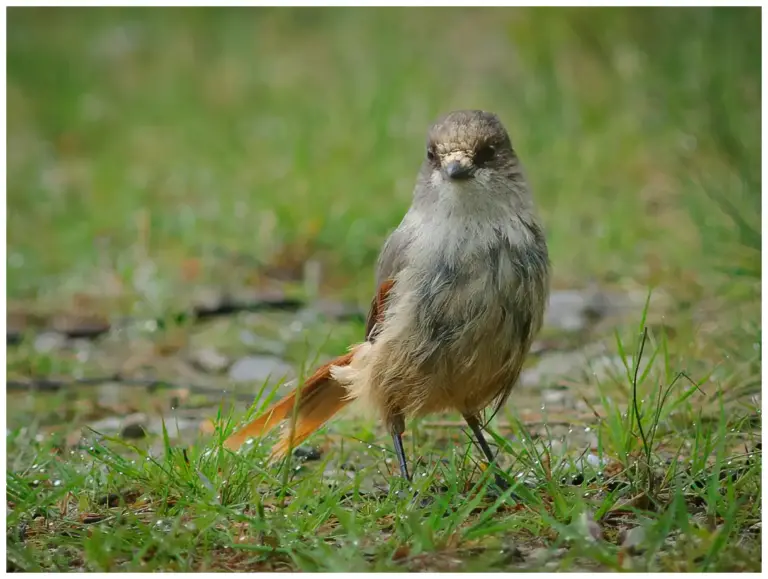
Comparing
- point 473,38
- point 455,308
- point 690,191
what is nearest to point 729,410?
point 455,308

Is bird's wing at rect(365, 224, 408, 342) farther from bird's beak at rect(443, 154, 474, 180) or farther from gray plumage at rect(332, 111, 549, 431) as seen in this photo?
bird's beak at rect(443, 154, 474, 180)

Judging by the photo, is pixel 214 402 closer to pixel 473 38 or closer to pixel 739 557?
pixel 739 557

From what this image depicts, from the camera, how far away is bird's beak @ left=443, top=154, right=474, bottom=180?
4.02 meters

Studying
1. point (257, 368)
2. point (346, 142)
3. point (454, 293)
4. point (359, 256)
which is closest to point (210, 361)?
point (257, 368)

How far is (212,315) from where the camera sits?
638 centimetres

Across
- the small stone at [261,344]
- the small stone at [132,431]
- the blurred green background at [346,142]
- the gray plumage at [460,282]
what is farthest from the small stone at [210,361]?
the gray plumage at [460,282]

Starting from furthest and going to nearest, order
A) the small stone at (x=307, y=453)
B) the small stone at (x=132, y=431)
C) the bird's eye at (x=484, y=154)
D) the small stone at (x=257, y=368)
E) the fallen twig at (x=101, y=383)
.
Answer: the small stone at (x=257, y=368), the fallen twig at (x=101, y=383), the small stone at (x=132, y=431), the small stone at (x=307, y=453), the bird's eye at (x=484, y=154)

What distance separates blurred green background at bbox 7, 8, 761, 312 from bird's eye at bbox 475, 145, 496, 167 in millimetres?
1760

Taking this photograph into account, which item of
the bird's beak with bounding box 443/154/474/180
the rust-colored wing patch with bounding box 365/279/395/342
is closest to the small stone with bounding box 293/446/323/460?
the rust-colored wing patch with bounding box 365/279/395/342

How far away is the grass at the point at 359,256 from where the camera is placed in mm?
3580

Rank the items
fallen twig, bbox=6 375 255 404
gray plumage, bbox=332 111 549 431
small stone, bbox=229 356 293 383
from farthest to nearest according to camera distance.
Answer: small stone, bbox=229 356 293 383 < fallen twig, bbox=6 375 255 404 < gray plumage, bbox=332 111 549 431

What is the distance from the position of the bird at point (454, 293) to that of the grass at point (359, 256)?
212 millimetres

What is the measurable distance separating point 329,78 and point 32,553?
6.28 meters

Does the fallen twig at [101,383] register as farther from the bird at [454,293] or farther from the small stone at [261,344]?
the bird at [454,293]
